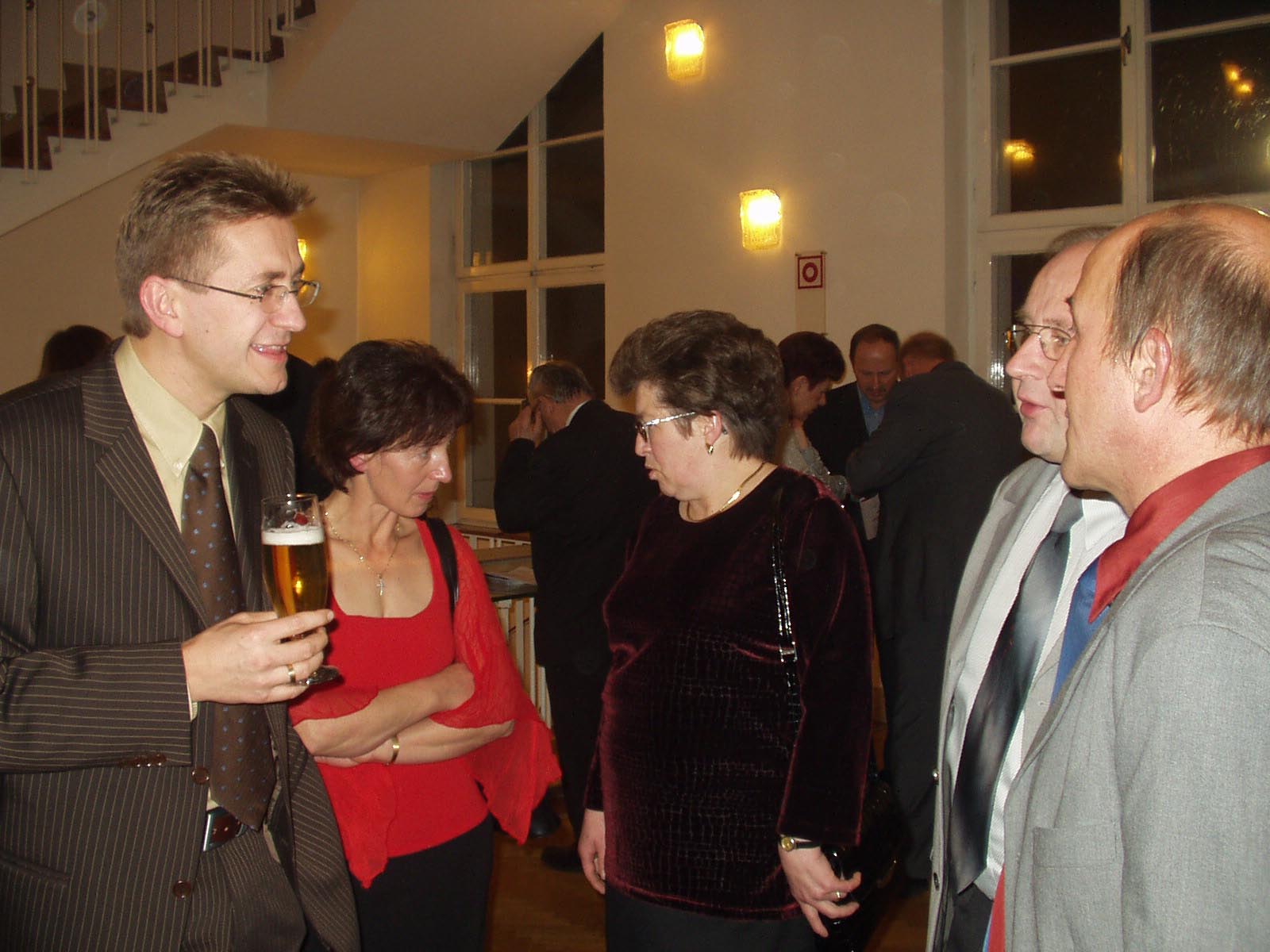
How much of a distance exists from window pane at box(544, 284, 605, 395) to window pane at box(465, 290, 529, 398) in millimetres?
278

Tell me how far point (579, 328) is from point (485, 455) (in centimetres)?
133

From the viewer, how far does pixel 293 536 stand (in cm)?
134

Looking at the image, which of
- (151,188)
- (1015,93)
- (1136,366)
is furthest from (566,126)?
(1136,366)

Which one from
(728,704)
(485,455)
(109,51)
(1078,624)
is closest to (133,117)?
(109,51)

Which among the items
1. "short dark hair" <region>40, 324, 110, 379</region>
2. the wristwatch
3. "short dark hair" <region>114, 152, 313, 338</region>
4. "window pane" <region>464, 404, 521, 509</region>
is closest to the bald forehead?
the wristwatch

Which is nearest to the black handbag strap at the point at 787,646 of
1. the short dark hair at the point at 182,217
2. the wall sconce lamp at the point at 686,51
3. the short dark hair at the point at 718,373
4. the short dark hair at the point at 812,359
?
the short dark hair at the point at 718,373

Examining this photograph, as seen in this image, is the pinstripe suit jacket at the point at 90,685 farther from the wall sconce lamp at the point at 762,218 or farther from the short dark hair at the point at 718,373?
the wall sconce lamp at the point at 762,218

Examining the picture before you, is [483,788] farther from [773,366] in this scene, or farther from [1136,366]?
[1136,366]

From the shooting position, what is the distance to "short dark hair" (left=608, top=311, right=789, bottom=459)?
6.30ft

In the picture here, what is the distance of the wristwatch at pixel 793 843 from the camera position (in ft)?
5.55

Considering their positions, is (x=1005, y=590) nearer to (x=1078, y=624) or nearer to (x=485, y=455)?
(x=1078, y=624)

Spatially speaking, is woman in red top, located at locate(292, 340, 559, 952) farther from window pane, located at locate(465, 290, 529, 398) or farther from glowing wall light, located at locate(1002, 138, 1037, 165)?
window pane, located at locate(465, 290, 529, 398)

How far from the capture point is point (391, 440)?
6.29ft

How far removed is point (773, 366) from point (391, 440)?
2.50 ft
